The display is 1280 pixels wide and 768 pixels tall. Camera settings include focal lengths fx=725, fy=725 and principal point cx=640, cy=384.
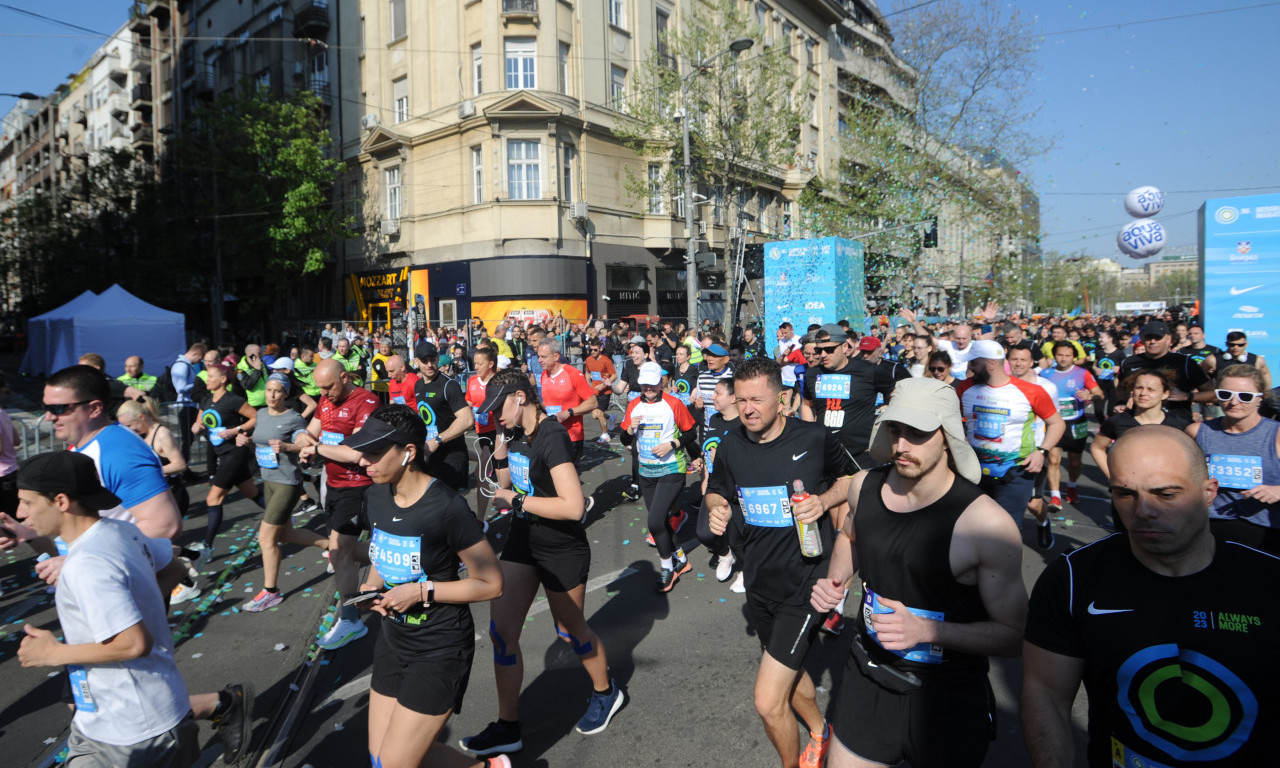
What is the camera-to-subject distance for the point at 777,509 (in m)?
3.56

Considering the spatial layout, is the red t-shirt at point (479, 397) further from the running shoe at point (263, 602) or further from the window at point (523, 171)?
the window at point (523, 171)

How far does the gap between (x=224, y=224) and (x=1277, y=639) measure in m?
36.2

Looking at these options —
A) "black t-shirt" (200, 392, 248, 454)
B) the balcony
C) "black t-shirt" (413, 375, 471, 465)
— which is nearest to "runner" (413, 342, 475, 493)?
"black t-shirt" (413, 375, 471, 465)

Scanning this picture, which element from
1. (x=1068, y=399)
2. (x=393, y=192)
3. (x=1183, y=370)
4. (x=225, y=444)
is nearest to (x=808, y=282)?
(x=1068, y=399)

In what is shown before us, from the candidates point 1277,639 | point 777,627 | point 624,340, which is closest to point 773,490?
point 777,627

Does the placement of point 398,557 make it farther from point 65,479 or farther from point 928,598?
point 928,598

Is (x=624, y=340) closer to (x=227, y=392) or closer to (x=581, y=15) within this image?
(x=581, y=15)

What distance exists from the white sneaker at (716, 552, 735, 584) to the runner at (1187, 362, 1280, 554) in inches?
136

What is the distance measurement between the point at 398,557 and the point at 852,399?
480 centimetres

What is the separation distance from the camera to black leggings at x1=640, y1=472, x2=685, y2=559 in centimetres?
625

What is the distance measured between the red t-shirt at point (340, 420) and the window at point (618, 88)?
26.1m

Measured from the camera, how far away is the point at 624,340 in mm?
23641

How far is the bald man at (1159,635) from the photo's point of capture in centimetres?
171

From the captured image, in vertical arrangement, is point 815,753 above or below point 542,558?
below
